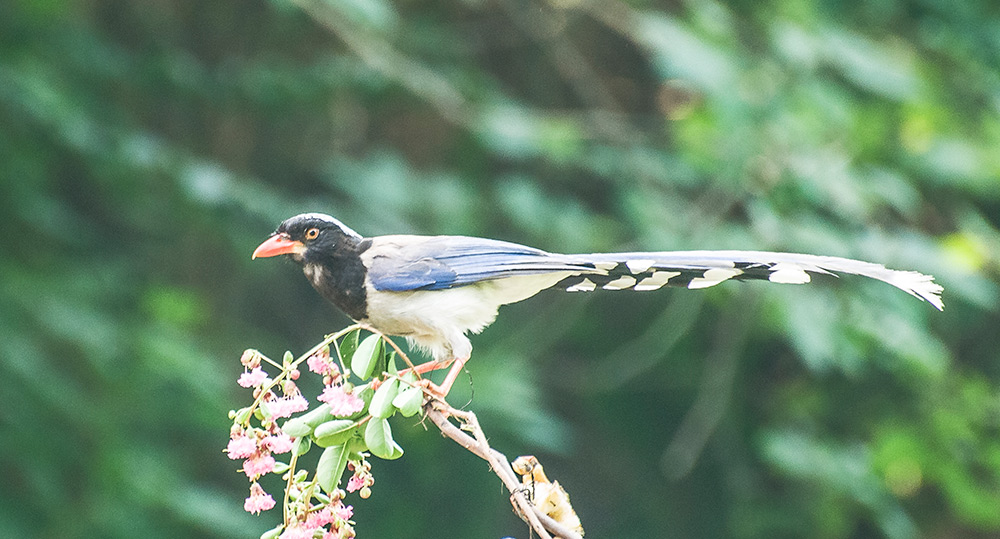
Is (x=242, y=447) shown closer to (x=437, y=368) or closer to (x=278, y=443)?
(x=278, y=443)

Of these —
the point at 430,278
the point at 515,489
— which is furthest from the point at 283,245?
the point at 515,489

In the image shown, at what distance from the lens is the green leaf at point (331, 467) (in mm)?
1528

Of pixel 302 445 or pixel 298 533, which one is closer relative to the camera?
pixel 298 533

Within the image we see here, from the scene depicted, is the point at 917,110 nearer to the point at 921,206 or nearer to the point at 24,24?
the point at 921,206

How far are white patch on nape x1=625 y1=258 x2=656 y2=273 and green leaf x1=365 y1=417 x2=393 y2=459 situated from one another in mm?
536

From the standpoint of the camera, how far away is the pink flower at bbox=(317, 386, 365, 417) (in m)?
1.54

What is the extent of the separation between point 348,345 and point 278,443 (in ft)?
0.93

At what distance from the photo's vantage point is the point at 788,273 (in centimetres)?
174

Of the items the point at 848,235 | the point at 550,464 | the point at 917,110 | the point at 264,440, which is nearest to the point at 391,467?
the point at 550,464

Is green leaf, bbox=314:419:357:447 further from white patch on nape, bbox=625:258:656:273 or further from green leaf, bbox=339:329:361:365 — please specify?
white patch on nape, bbox=625:258:656:273

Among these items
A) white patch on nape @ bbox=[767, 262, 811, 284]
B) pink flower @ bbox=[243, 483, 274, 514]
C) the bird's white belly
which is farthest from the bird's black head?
white patch on nape @ bbox=[767, 262, 811, 284]

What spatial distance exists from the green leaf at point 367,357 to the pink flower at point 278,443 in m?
0.14

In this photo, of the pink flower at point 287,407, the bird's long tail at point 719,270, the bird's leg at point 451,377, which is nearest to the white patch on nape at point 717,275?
the bird's long tail at point 719,270

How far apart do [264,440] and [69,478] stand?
3778 mm
